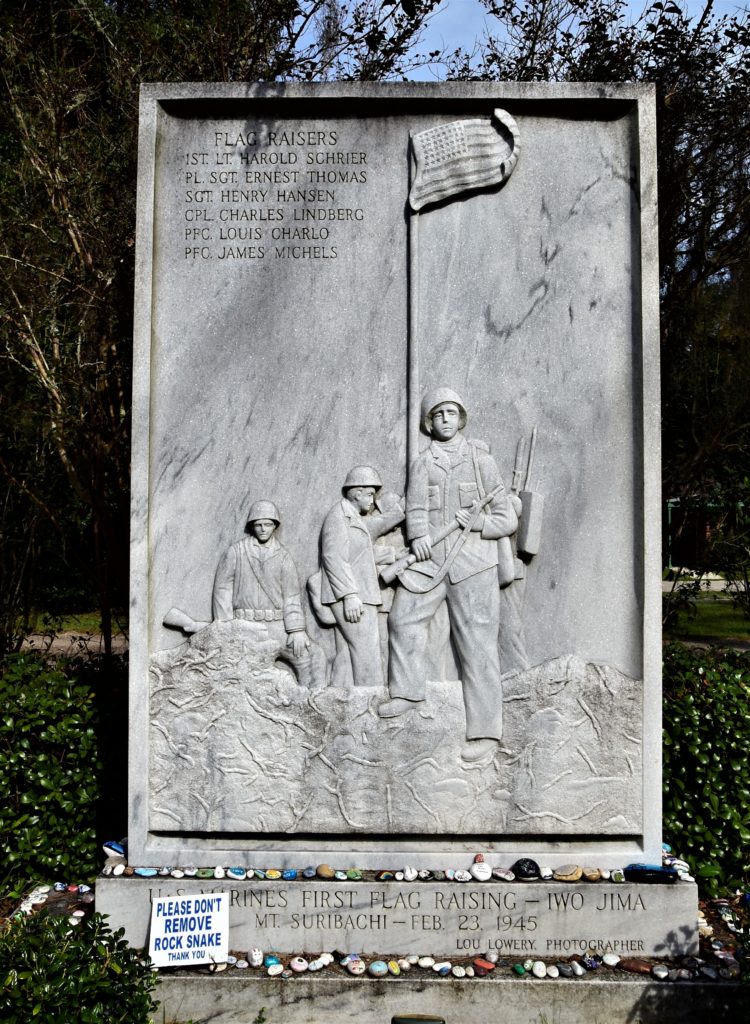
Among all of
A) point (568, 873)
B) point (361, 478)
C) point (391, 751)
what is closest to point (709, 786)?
point (568, 873)

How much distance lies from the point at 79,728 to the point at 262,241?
122 inches

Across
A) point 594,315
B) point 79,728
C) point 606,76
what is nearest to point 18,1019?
point 79,728

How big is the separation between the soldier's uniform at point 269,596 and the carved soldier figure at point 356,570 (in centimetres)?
14

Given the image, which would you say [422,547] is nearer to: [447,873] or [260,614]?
[260,614]

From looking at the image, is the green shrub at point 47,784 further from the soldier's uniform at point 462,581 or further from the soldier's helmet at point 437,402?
the soldier's helmet at point 437,402

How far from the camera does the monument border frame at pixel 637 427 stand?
194 inches

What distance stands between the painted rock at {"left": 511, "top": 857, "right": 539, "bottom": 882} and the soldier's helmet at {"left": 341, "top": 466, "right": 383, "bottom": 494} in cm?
203

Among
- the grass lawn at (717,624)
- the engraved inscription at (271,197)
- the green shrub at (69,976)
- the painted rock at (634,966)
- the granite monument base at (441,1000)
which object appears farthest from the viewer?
the grass lawn at (717,624)

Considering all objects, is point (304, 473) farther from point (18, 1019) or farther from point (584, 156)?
point (18, 1019)

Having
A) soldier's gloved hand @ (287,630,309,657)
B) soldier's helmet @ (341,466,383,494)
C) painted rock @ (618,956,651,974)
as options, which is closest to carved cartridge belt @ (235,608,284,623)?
soldier's gloved hand @ (287,630,309,657)

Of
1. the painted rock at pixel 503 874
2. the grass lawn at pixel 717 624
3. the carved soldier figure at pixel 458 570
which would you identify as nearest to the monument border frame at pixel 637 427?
the painted rock at pixel 503 874

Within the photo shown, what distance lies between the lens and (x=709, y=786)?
18.5 feet

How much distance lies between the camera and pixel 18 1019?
3666 mm

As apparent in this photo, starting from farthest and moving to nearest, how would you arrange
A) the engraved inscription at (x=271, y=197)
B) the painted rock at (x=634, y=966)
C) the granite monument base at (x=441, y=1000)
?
the engraved inscription at (x=271, y=197) < the painted rock at (x=634, y=966) < the granite monument base at (x=441, y=1000)
